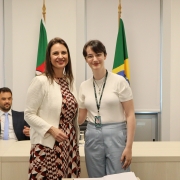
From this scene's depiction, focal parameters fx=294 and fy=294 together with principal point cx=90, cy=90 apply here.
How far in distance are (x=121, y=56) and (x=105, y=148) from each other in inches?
110

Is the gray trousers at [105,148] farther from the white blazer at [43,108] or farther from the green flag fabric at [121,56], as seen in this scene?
the green flag fabric at [121,56]

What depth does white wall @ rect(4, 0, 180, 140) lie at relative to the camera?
15.6 feet

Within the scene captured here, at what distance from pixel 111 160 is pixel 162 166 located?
0.63 metres

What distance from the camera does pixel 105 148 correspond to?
2.00 meters

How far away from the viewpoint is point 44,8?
4.65m

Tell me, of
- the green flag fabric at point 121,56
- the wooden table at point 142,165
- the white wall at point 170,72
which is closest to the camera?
Result: the wooden table at point 142,165

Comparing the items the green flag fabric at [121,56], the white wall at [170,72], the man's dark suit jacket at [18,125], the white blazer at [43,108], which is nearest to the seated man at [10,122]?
the man's dark suit jacket at [18,125]

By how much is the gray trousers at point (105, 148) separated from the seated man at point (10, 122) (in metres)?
1.56

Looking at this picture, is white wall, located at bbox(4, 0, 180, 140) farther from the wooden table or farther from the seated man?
the wooden table

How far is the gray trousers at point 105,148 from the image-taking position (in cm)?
197

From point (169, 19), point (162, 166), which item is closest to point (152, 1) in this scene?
point (169, 19)

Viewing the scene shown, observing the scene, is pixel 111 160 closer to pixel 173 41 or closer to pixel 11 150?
pixel 11 150

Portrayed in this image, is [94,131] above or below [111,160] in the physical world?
above

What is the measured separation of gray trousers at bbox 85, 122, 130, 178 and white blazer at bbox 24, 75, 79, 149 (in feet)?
0.88
